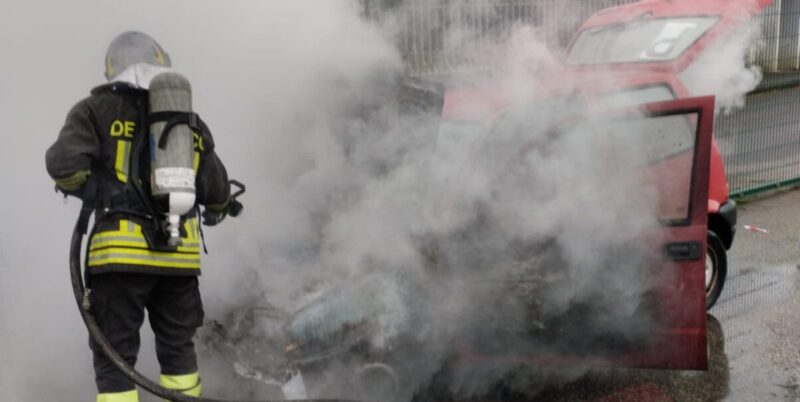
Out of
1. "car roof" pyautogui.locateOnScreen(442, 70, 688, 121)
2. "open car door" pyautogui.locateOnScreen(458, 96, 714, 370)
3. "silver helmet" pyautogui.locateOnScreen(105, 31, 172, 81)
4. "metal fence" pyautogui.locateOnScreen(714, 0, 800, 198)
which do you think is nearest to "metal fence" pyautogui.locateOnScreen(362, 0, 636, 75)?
"car roof" pyautogui.locateOnScreen(442, 70, 688, 121)

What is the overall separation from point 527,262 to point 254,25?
173 centimetres

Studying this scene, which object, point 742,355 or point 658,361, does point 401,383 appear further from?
point 742,355

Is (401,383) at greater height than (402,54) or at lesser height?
lesser

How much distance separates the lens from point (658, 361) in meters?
3.85

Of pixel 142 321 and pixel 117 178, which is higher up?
pixel 117 178

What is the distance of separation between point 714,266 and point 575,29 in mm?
1827

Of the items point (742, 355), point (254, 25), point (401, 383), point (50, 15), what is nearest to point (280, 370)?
point (401, 383)

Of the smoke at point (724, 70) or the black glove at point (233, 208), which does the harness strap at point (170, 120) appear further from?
the smoke at point (724, 70)

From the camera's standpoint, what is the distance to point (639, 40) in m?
5.19

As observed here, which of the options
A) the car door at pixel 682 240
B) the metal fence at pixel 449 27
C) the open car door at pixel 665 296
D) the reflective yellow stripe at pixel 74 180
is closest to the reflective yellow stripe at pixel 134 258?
the reflective yellow stripe at pixel 74 180

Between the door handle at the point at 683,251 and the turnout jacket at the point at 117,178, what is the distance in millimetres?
2131

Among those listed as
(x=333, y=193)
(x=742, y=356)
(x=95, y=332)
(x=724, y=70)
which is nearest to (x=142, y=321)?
(x=95, y=332)

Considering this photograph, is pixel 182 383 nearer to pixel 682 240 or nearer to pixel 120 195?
pixel 120 195

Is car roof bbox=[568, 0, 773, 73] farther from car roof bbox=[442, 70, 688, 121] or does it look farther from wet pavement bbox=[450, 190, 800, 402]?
wet pavement bbox=[450, 190, 800, 402]
